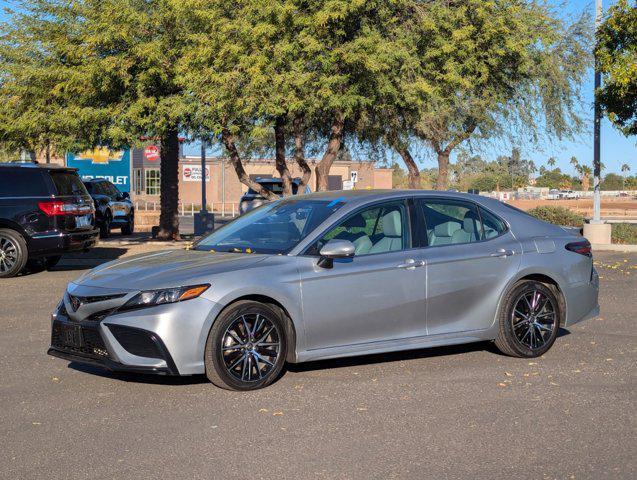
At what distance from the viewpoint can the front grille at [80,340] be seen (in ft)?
22.4

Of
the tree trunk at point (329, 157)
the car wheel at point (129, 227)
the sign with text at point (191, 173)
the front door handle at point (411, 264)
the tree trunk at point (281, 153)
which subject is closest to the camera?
the front door handle at point (411, 264)

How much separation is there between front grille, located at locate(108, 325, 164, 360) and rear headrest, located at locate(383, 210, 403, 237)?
89.9 inches

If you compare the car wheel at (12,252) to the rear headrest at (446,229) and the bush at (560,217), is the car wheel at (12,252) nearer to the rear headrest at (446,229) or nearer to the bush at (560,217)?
the rear headrest at (446,229)

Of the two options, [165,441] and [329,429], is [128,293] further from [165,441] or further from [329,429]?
[329,429]

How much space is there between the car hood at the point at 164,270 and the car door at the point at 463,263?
1587 millimetres

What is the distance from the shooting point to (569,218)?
107 feet

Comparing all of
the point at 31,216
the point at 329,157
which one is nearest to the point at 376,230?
the point at 31,216

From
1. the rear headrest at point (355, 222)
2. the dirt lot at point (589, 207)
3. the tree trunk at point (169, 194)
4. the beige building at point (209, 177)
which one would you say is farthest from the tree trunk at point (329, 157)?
the beige building at point (209, 177)

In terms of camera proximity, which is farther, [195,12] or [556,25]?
[556,25]

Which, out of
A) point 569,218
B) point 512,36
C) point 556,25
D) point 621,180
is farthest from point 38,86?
point 621,180

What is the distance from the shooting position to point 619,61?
2291 cm

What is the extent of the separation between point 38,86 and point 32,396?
1524cm

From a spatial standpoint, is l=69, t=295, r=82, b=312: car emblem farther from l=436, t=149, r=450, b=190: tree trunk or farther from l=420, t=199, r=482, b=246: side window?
l=436, t=149, r=450, b=190: tree trunk

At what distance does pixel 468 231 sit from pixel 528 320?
3.22 feet
